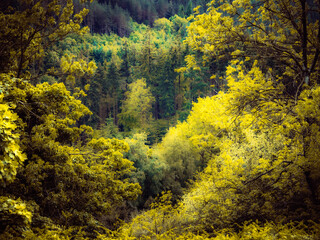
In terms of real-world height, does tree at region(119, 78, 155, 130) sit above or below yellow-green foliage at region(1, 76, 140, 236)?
above

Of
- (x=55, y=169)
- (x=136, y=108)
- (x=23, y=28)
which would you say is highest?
(x=136, y=108)

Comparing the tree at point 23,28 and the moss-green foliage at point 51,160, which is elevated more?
the tree at point 23,28

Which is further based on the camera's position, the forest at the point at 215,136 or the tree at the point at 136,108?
the tree at the point at 136,108

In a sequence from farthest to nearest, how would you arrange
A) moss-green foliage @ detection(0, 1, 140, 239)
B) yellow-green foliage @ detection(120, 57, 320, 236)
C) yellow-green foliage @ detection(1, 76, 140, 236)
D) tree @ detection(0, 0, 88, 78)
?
tree @ detection(0, 0, 88, 78) < yellow-green foliage @ detection(1, 76, 140, 236) < moss-green foliage @ detection(0, 1, 140, 239) < yellow-green foliage @ detection(120, 57, 320, 236)

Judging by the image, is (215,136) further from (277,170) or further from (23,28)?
(23,28)

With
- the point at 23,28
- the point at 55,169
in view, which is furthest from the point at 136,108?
the point at 55,169

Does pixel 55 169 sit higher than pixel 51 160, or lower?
lower

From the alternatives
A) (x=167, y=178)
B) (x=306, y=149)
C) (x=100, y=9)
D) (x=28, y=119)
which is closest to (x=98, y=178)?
(x=28, y=119)

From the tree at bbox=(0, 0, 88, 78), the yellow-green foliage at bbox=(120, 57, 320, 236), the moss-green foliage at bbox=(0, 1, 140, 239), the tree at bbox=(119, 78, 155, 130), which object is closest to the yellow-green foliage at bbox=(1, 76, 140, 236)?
the moss-green foliage at bbox=(0, 1, 140, 239)

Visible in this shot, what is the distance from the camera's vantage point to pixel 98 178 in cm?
677

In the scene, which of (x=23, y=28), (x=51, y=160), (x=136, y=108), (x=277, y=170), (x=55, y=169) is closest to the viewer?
(x=277, y=170)

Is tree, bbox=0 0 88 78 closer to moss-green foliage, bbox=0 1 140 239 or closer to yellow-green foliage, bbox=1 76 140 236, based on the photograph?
moss-green foliage, bbox=0 1 140 239

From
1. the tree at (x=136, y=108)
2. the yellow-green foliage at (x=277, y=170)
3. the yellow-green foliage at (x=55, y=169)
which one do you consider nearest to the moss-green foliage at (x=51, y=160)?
the yellow-green foliage at (x=55, y=169)

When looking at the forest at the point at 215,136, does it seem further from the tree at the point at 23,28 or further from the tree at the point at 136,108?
the tree at the point at 136,108
